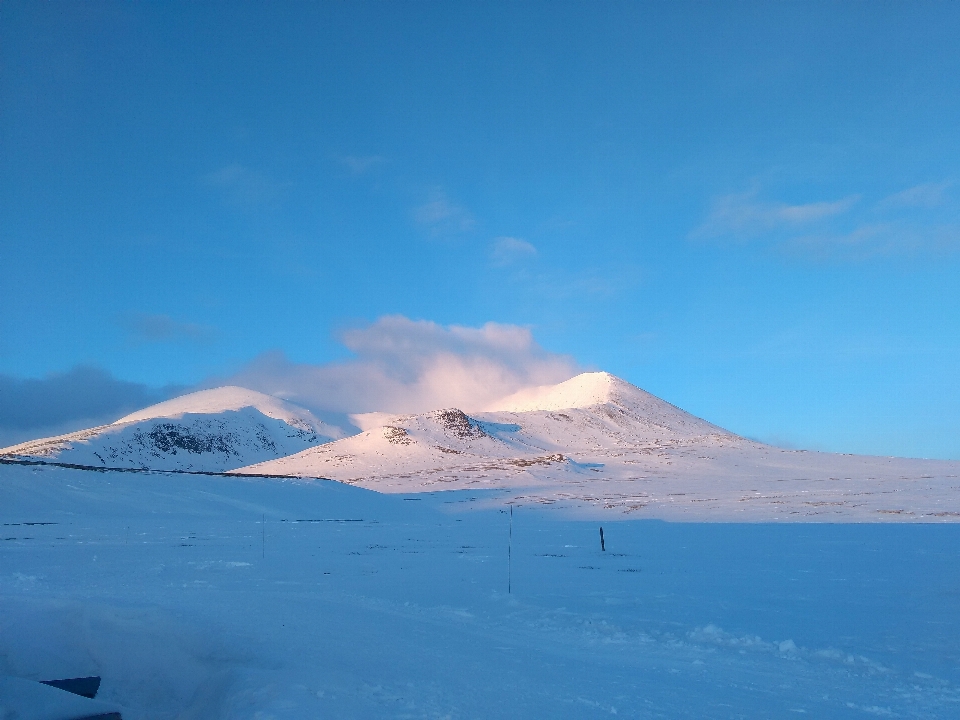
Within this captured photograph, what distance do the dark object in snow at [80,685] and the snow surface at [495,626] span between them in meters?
0.37

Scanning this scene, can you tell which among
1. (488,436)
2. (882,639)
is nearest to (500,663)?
(882,639)

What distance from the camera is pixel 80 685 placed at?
5703mm

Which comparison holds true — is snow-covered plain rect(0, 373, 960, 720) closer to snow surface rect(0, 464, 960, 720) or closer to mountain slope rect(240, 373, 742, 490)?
snow surface rect(0, 464, 960, 720)

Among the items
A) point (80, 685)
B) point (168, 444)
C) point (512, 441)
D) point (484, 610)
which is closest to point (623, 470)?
point (512, 441)

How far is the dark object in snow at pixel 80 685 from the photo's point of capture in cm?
564

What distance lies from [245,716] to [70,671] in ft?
8.97

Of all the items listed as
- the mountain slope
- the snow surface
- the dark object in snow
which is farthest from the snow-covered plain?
the mountain slope

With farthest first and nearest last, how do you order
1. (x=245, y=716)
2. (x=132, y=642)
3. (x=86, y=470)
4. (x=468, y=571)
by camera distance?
(x=86, y=470), (x=468, y=571), (x=132, y=642), (x=245, y=716)

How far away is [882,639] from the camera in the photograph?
782cm

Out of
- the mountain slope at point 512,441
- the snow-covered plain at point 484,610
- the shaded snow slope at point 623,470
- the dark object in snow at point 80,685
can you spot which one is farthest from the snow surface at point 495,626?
the mountain slope at point 512,441

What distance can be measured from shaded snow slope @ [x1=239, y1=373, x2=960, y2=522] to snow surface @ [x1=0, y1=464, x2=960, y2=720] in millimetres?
13722

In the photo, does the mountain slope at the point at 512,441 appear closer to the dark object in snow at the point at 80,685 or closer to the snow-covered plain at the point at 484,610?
the snow-covered plain at the point at 484,610

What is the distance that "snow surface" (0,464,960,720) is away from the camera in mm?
5719

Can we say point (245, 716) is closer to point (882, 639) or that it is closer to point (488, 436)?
point (882, 639)
